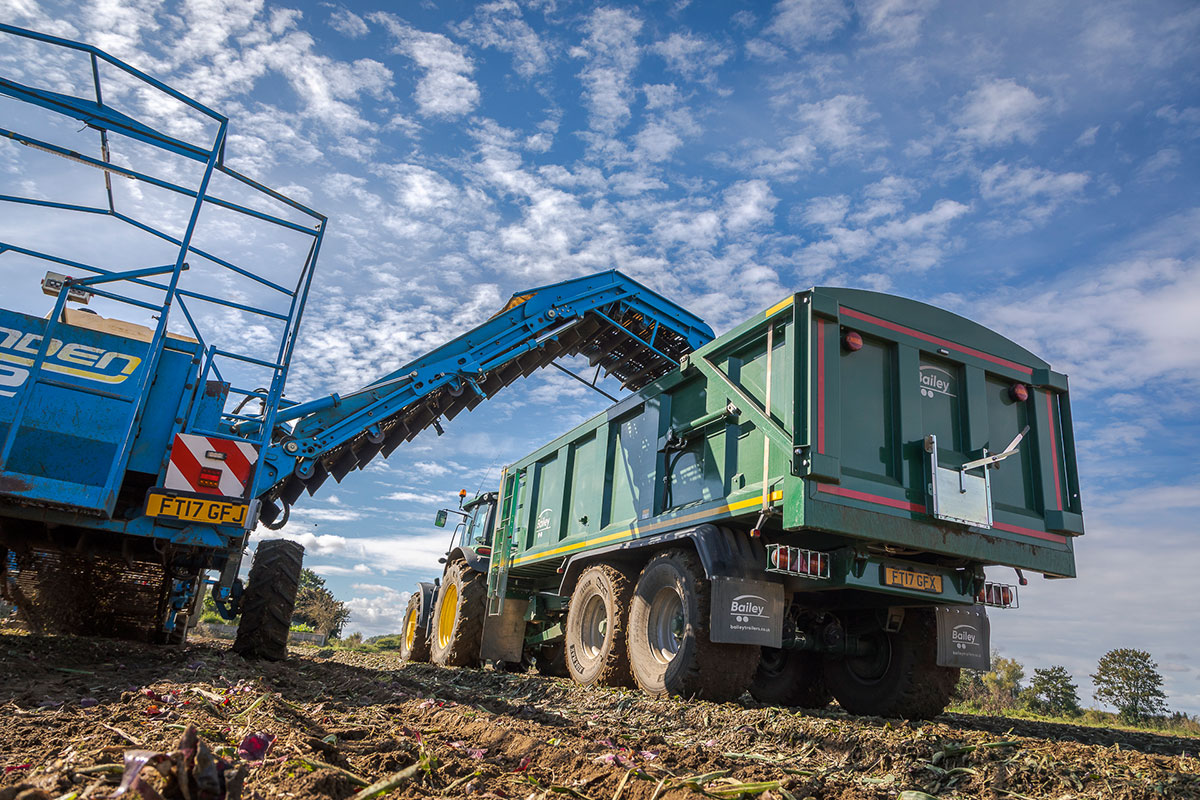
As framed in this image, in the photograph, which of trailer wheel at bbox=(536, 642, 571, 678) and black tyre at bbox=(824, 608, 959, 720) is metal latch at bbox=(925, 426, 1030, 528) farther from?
trailer wheel at bbox=(536, 642, 571, 678)

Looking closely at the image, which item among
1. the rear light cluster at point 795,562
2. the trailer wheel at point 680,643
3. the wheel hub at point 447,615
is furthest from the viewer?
the wheel hub at point 447,615

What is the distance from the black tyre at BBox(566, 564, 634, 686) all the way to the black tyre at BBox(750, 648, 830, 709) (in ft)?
4.49

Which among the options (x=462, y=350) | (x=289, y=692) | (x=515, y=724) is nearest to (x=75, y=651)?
(x=289, y=692)

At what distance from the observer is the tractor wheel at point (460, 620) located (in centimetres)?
984

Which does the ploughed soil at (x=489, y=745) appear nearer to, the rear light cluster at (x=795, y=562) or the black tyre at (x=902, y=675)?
the black tyre at (x=902, y=675)

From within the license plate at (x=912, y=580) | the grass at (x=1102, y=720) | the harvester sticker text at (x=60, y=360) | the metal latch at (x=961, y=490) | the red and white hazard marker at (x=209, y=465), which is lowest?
the grass at (x=1102, y=720)

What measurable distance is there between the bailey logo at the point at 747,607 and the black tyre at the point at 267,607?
4.10 metres

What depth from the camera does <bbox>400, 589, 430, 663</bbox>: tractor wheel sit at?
463 inches

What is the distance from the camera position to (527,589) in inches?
420

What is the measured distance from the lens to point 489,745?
342 cm

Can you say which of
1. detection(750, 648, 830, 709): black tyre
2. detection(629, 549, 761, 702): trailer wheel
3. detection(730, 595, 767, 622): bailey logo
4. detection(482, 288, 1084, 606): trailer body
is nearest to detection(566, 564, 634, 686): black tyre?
detection(629, 549, 761, 702): trailer wheel

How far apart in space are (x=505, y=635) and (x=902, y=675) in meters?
5.16

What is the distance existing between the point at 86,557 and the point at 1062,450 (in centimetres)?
845

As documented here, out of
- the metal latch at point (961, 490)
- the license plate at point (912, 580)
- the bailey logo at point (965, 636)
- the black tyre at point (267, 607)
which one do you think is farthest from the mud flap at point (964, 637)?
the black tyre at point (267, 607)
